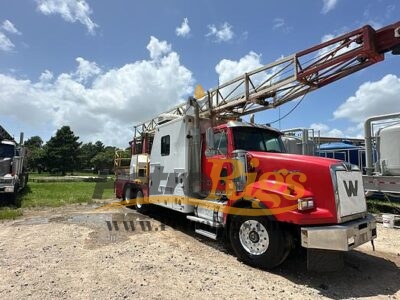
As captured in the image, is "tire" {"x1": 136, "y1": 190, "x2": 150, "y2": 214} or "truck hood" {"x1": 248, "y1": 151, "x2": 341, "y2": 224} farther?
"tire" {"x1": 136, "y1": 190, "x2": 150, "y2": 214}

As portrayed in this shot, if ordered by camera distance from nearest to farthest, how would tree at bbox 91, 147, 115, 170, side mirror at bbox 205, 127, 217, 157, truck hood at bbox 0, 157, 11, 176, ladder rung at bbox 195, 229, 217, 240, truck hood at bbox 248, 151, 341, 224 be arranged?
truck hood at bbox 248, 151, 341, 224, ladder rung at bbox 195, 229, 217, 240, side mirror at bbox 205, 127, 217, 157, truck hood at bbox 0, 157, 11, 176, tree at bbox 91, 147, 115, 170

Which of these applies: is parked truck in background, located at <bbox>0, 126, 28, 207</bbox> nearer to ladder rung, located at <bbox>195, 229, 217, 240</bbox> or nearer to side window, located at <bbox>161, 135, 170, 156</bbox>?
side window, located at <bbox>161, 135, 170, 156</bbox>

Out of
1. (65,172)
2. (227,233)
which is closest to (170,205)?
(227,233)

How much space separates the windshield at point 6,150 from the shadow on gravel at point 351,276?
12.0m

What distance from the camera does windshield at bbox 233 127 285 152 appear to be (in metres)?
7.12

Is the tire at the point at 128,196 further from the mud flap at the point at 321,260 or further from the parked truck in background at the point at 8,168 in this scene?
the mud flap at the point at 321,260

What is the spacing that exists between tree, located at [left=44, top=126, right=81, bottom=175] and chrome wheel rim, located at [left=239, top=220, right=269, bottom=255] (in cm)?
5889

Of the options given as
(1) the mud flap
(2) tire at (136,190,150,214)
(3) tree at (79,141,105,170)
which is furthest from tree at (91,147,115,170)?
(1) the mud flap

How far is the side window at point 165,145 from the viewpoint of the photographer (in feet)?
30.1

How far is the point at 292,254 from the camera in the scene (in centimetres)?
682

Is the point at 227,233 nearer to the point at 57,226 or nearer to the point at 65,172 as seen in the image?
the point at 57,226

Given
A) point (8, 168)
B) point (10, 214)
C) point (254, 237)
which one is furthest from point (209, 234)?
point (8, 168)

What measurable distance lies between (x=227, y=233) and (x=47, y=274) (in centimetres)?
336

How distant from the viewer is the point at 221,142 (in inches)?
287
